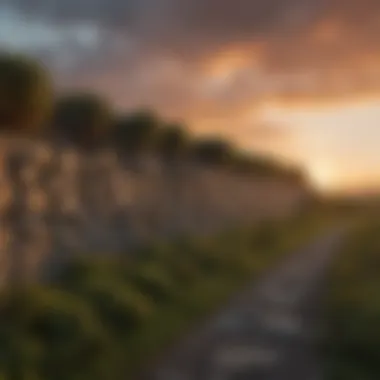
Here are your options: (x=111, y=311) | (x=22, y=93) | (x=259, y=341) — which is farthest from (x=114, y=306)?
(x=22, y=93)

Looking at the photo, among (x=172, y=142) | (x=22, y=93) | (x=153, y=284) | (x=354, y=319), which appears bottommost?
(x=354, y=319)

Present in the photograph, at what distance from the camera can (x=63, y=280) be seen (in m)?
4.78

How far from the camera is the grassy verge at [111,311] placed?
11.7ft

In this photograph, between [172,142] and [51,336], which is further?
[172,142]

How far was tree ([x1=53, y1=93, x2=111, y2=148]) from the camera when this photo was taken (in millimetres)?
4285

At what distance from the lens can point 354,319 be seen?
4492 millimetres

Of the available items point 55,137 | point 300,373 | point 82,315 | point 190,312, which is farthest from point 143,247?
point 300,373

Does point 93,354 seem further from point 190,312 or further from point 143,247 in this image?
point 143,247

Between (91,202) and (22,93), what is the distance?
1.67m

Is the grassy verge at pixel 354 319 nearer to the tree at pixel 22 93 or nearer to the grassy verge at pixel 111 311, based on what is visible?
the grassy verge at pixel 111 311

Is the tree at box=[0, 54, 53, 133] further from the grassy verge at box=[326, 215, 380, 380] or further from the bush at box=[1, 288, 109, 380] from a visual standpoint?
the grassy verge at box=[326, 215, 380, 380]

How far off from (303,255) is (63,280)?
4.56 meters

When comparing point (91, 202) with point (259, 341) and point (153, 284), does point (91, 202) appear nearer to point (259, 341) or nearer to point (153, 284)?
point (153, 284)

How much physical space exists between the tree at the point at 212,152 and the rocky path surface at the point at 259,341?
3.78 feet
